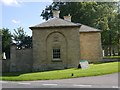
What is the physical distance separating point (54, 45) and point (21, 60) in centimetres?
525

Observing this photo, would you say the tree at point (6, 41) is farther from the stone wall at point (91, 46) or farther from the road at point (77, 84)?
the road at point (77, 84)

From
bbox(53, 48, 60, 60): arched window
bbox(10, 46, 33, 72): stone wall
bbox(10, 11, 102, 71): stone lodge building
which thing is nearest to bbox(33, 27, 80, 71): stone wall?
bbox(10, 11, 102, 71): stone lodge building

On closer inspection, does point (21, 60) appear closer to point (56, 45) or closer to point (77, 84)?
point (56, 45)

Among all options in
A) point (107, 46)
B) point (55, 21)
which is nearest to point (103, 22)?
point (107, 46)

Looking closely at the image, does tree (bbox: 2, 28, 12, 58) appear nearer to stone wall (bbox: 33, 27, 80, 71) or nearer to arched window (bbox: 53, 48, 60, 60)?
stone wall (bbox: 33, 27, 80, 71)

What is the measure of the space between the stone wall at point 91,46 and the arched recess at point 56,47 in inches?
290

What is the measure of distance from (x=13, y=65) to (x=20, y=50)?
217cm

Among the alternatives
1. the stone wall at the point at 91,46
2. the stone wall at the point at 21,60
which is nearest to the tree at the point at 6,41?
the stone wall at the point at 91,46

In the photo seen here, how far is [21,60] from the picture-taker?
131ft

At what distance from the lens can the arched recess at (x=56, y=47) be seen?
37500 millimetres

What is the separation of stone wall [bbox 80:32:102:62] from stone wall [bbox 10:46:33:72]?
8.66 meters

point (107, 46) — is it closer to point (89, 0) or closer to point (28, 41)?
point (89, 0)

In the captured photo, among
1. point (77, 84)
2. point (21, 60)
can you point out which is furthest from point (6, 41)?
point (77, 84)

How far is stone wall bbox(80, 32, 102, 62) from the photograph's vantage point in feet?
144
